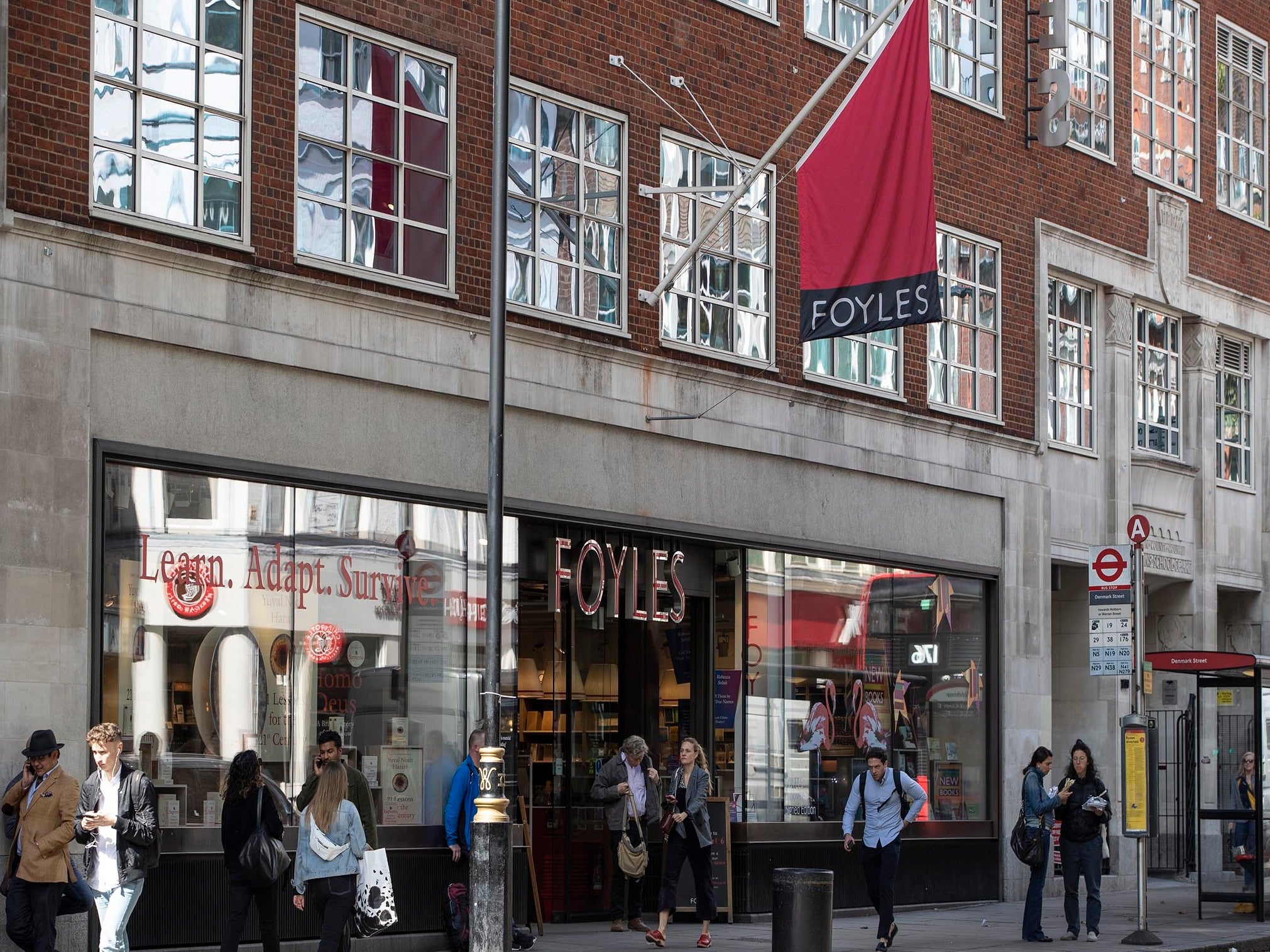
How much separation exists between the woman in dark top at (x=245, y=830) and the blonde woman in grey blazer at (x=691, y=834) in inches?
188

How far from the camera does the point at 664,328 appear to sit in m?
20.7

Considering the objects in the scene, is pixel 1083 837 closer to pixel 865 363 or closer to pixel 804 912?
pixel 804 912

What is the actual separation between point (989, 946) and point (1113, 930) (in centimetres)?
271

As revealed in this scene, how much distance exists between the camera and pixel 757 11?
22156 mm

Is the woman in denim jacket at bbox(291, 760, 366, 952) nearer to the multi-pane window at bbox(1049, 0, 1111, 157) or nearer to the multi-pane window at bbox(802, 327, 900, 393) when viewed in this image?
the multi-pane window at bbox(802, 327, 900, 393)

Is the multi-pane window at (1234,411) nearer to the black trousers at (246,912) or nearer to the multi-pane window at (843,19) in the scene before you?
the multi-pane window at (843,19)

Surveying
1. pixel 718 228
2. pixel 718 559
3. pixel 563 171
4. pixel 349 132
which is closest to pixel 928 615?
pixel 718 559

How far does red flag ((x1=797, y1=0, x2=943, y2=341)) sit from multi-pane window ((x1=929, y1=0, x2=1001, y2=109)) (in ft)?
18.4

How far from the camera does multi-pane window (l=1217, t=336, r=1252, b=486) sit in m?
30.6

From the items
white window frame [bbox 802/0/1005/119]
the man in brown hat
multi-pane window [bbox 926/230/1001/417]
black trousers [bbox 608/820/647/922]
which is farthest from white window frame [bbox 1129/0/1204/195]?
the man in brown hat

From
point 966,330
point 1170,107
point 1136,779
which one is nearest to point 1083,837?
point 1136,779

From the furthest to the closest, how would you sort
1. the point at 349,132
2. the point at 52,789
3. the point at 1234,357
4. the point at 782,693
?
the point at 1234,357 < the point at 782,693 < the point at 349,132 < the point at 52,789

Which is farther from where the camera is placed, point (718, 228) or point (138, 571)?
point (718, 228)

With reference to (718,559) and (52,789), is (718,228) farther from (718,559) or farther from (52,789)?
(52,789)
